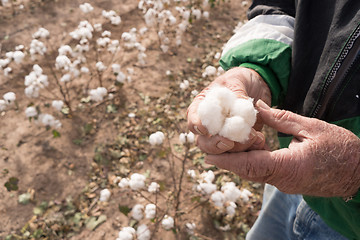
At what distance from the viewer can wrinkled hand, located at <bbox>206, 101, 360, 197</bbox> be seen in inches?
39.9

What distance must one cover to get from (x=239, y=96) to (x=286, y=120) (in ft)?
0.69

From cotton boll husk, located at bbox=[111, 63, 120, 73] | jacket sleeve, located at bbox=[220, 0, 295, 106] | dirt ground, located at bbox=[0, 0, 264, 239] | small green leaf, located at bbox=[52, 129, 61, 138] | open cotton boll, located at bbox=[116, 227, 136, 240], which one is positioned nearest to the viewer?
jacket sleeve, located at bbox=[220, 0, 295, 106]

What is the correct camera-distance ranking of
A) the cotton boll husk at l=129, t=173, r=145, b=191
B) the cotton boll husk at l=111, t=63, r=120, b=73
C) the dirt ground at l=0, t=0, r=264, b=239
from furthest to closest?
1. the cotton boll husk at l=111, t=63, r=120, b=73
2. the dirt ground at l=0, t=0, r=264, b=239
3. the cotton boll husk at l=129, t=173, r=145, b=191

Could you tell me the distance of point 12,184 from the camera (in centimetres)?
278

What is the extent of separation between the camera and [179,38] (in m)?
4.45

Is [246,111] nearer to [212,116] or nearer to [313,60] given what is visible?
[212,116]

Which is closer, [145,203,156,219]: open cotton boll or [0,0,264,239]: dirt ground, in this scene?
[145,203,156,219]: open cotton boll

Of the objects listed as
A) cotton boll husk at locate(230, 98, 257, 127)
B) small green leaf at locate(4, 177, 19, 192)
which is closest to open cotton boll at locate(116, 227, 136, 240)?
small green leaf at locate(4, 177, 19, 192)

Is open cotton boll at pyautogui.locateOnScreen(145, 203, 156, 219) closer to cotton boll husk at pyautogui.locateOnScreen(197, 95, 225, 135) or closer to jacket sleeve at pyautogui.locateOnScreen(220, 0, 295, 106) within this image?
jacket sleeve at pyautogui.locateOnScreen(220, 0, 295, 106)

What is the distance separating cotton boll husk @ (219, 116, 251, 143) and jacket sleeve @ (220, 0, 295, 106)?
1.73 ft

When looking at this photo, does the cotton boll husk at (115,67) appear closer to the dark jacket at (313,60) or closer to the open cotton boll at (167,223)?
the open cotton boll at (167,223)

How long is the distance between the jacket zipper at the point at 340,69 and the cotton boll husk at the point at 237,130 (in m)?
0.45

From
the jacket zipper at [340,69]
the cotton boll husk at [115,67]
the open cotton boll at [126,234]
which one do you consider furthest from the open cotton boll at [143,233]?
the cotton boll husk at [115,67]

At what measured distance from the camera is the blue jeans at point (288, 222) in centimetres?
147
